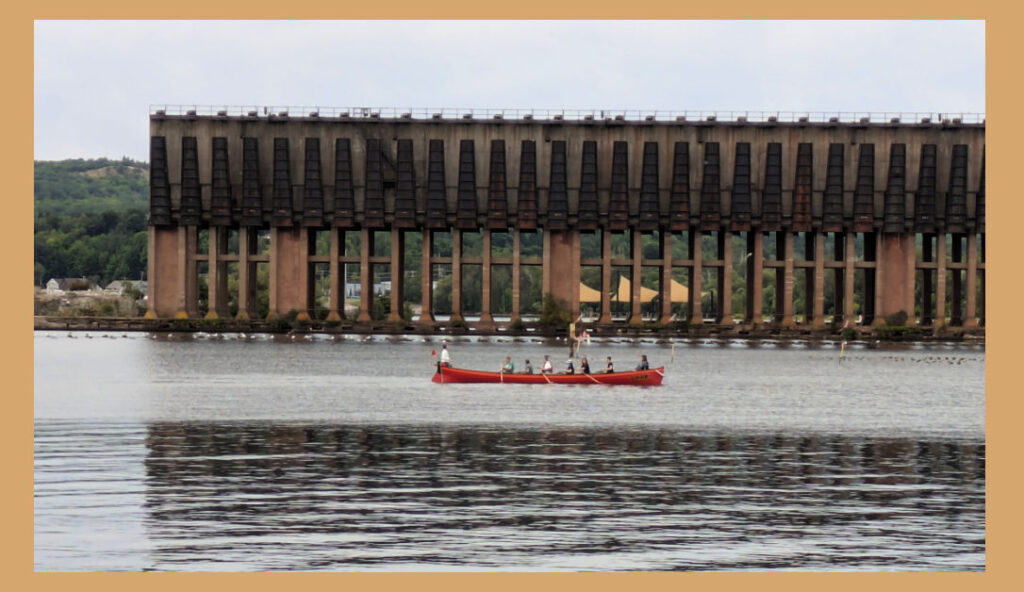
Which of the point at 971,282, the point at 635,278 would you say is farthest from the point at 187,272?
the point at 971,282

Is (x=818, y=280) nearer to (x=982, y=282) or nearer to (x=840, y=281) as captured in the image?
(x=840, y=281)

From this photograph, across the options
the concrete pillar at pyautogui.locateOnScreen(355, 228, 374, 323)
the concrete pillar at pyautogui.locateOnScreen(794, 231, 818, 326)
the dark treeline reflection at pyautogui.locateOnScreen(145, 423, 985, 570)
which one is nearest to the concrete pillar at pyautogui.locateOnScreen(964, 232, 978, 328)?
the concrete pillar at pyautogui.locateOnScreen(794, 231, 818, 326)

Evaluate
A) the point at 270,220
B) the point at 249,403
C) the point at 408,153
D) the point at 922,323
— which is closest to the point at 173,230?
the point at 270,220

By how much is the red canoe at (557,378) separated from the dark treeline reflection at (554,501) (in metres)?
26.5

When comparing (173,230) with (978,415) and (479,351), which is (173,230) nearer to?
A: (479,351)

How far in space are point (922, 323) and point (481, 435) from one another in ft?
394

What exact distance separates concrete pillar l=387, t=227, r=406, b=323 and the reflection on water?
104 metres

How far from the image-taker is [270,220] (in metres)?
163

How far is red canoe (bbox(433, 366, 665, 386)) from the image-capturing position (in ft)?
282

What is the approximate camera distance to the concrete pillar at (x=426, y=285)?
161750mm

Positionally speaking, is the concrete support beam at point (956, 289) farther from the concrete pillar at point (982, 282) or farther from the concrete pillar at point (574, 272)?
the concrete pillar at point (574, 272)

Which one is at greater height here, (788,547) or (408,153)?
(408,153)

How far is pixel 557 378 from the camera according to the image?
3366 inches

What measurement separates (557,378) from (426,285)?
7859cm
